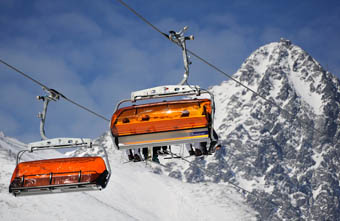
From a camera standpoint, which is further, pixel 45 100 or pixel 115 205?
pixel 115 205

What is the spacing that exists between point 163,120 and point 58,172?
3.26 meters

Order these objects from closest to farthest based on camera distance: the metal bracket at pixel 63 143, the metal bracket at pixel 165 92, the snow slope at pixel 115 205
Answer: the metal bracket at pixel 165 92 → the metal bracket at pixel 63 143 → the snow slope at pixel 115 205

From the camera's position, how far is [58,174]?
13.6 metres

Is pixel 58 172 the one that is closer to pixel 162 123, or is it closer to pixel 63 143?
pixel 63 143

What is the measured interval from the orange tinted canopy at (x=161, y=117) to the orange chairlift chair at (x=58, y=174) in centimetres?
104

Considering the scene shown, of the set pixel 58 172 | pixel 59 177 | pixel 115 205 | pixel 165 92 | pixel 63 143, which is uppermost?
pixel 115 205

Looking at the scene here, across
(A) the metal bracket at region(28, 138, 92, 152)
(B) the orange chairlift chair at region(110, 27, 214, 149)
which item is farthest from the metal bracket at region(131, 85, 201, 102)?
(A) the metal bracket at region(28, 138, 92, 152)

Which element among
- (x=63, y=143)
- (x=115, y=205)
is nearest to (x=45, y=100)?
(x=63, y=143)

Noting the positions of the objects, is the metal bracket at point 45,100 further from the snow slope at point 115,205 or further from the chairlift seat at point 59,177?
the snow slope at point 115,205

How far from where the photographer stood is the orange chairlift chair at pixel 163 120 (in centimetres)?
1250

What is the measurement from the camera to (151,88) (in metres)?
12.5

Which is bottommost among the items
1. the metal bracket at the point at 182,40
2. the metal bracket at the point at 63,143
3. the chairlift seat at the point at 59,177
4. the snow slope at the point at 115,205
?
the chairlift seat at the point at 59,177

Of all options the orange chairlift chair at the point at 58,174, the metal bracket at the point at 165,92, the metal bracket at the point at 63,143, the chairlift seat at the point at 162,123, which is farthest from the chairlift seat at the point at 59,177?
the metal bracket at the point at 165,92

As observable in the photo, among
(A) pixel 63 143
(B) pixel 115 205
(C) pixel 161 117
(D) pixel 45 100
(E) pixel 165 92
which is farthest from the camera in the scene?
(B) pixel 115 205
